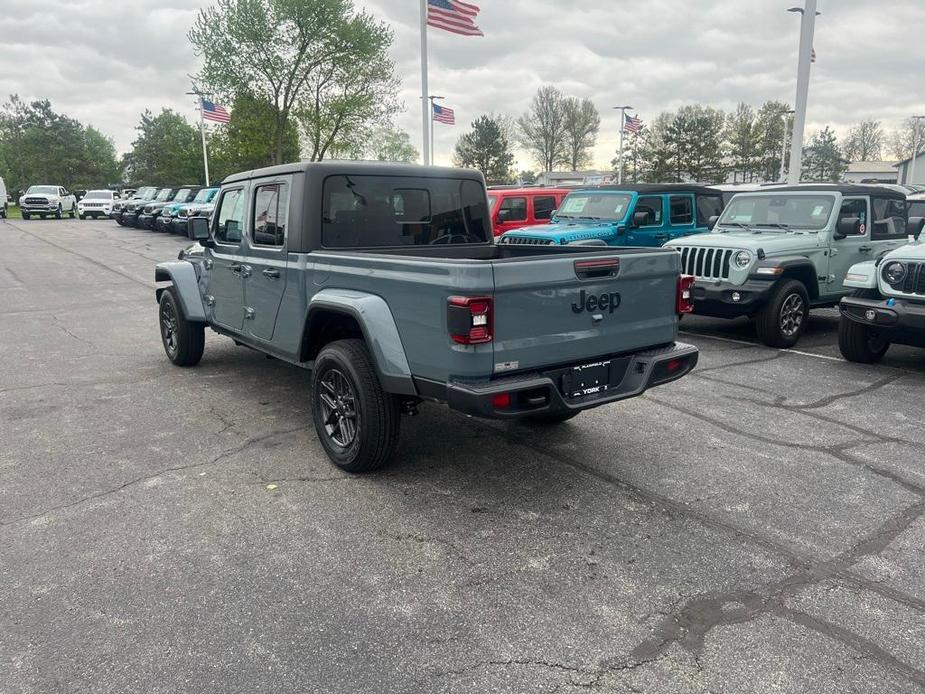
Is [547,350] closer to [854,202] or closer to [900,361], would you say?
[900,361]

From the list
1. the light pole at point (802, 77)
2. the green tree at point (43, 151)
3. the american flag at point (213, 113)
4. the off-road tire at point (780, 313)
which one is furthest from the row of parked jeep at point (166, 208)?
the green tree at point (43, 151)

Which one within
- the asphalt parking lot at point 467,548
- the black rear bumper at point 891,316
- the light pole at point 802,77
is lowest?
the asphalt parking lot at point 467,548

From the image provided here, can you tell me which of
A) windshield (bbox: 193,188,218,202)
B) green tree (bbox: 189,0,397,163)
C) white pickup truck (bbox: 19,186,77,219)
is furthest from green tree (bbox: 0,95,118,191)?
windshield (bbox: 193,188,218,202)

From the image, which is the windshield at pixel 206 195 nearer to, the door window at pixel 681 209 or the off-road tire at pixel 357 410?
the door window at pixel 681 209

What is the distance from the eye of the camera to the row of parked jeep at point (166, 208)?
2559cm

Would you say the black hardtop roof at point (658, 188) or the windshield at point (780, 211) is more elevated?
the black hardtop roof at point (658, 188)

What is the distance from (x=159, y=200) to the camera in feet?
103

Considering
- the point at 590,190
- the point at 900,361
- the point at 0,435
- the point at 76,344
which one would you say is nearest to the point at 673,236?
the point at 590,190

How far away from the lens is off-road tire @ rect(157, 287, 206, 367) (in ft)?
23.2

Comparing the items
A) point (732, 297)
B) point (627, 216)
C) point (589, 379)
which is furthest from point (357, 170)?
point (627, 216)

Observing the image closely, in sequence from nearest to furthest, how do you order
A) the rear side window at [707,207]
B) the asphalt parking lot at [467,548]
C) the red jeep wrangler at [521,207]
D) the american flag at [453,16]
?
the asphalt parking lot at [467,548]
the rear side window at [707,207]
the red jeep wrangler at [521,207]
the american flag at [453,16]

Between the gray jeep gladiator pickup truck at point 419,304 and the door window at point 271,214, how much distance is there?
0.02 m

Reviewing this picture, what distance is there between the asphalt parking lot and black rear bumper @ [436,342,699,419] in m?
0.64

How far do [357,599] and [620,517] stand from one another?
62.7 inches
